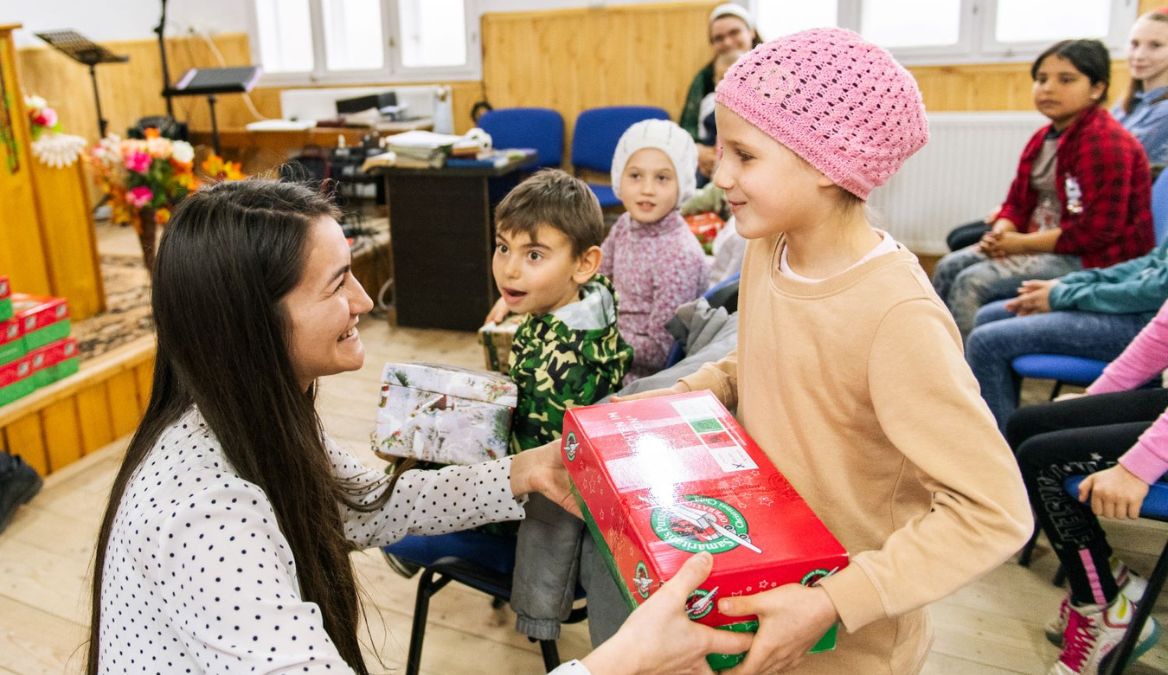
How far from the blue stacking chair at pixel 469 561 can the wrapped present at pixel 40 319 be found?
2.03 meters

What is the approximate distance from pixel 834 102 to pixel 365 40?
6318 mm

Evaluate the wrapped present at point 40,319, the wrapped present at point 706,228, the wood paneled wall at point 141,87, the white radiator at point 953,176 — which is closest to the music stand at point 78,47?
the wood paneled wall at point 141,87

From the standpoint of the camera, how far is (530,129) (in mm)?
5766

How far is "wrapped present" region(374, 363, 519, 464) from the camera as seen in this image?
154 centimetres

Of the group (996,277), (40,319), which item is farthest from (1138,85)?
(40,319)

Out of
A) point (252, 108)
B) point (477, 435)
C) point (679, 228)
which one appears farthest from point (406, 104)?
point (477, 435)

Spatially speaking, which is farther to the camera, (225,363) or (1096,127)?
(1096,127)

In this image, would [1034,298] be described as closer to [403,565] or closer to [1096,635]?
[1096,635]

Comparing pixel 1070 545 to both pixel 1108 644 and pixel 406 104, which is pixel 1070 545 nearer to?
pixel 1108 644

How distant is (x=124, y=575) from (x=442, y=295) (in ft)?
11.5

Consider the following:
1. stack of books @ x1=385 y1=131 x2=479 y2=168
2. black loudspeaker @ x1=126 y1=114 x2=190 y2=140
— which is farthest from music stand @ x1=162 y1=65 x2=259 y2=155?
stack of books @ x1=385 y1=131 x2=479 y2=168

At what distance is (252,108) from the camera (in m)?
6.99

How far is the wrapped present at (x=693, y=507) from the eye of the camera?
85 centimetres

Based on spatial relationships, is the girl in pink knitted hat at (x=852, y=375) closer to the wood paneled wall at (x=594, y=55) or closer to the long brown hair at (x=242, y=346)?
the long brown hair at (x=242, y=346)
